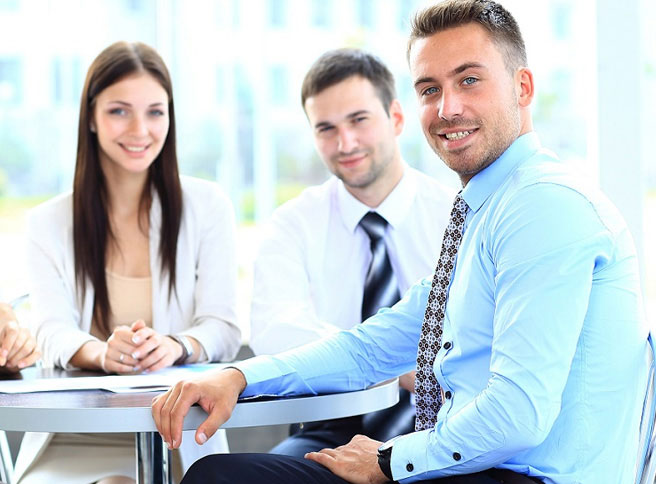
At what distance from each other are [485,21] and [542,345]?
68 cm

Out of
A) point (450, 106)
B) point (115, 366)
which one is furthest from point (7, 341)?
point (450, 106)

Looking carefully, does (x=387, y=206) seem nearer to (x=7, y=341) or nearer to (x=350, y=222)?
(x=350, y=222)

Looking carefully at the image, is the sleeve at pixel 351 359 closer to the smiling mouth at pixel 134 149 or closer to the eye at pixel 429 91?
the eye at pixel 429 91

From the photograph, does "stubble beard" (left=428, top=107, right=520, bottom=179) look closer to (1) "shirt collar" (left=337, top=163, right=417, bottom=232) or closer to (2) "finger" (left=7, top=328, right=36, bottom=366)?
(1) "shirt collar" (left=337, top=163, right=417, bottom=232)

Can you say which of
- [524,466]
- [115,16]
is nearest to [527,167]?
[524,466]

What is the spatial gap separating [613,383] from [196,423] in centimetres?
77

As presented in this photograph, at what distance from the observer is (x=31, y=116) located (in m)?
3.63

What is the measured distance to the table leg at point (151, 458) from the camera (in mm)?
1864

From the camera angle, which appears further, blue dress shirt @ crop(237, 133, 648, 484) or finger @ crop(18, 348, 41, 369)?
finger @ crop(18, 348, 41, 369)

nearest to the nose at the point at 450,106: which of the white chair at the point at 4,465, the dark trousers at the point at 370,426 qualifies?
the dark trousers at the point at 370,426

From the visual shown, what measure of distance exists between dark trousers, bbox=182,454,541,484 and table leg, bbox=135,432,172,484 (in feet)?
0.88

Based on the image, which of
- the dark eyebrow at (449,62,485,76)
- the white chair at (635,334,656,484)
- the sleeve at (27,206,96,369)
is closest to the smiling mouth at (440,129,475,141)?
the dark eyebrow at (449,62,485,76)

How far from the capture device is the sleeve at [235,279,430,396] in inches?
71.6

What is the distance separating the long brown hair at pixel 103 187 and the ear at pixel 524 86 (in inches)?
52.0
